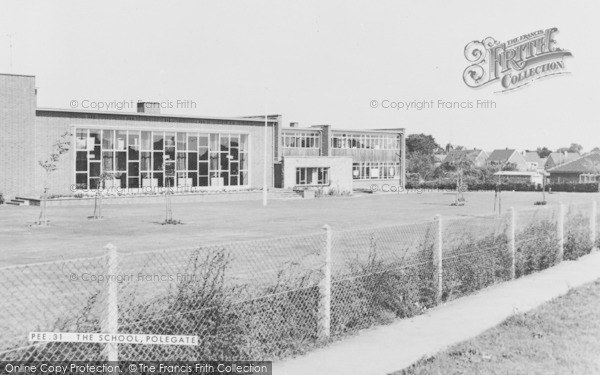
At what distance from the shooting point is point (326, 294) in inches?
322

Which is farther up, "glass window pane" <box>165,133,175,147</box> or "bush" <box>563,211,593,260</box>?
"glass window pane" <box>165,133,175,147</box>

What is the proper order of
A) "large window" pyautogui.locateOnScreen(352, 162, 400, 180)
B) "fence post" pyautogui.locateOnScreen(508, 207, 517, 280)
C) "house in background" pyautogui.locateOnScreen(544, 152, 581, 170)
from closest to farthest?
"fence post" pyautogui.locateOnScreen(508, 207, 517, 280) → "large window" pyautogui.locateOnScreen(352, 162, 400, 180) → "house in background" pyautogui.locateOnScreen(544, 152, 581, 170)

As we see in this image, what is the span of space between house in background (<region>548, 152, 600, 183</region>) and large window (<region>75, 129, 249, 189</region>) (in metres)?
54.8

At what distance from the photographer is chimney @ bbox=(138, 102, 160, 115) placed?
1815 inches

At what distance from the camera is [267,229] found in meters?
23.5

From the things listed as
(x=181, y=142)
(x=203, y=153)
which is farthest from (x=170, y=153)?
(x=203, y=153)

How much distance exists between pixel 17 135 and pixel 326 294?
107 ft

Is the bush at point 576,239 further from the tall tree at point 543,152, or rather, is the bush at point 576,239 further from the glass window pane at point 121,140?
the tall tree at point 543,152

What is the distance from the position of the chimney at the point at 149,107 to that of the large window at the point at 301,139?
15000 millimetres

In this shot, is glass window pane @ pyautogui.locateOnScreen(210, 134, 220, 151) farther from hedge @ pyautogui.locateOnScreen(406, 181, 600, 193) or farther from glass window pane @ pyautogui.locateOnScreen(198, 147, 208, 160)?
hedge @ pyautogui.locateOnScreen(406, 181, 600, 193)

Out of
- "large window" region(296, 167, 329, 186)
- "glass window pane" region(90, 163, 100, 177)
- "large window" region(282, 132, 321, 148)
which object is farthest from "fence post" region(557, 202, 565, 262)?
"large window" region(282, 132, 321, 148)

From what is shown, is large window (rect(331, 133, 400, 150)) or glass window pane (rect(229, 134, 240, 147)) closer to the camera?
glass window pane (rect(229, 134, 240, 147))

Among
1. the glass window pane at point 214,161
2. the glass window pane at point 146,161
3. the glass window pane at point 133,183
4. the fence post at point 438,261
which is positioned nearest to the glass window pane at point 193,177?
the glass window pane at point 214,161

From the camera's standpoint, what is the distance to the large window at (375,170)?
66.2 meters
